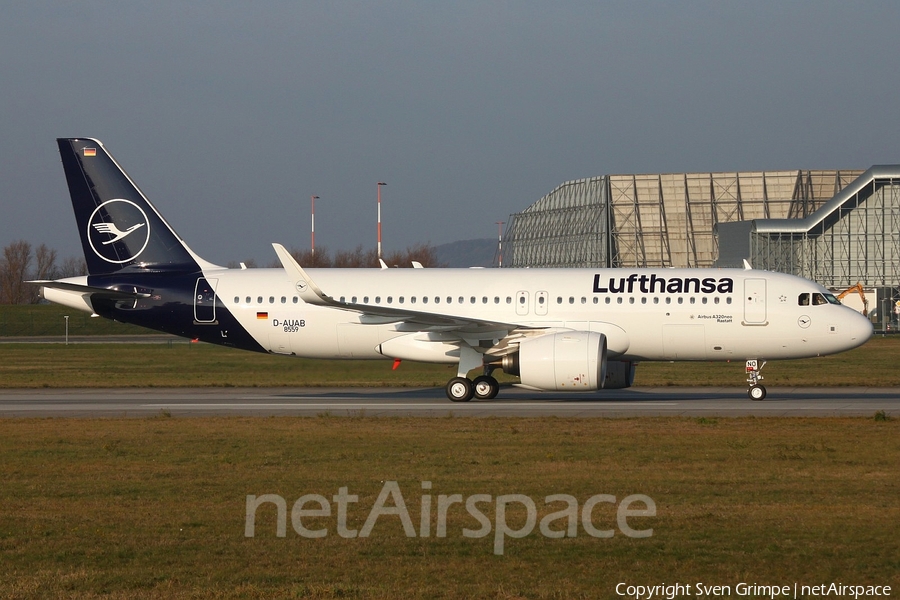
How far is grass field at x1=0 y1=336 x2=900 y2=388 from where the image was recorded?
94.6ft

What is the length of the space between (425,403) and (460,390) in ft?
3.02

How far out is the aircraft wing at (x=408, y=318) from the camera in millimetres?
23953

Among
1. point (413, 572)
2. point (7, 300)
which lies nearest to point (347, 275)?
point (413, 572)

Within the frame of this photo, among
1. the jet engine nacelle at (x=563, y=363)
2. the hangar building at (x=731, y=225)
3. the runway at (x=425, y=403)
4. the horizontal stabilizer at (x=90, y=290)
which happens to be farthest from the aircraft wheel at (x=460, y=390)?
the hangar building at (x=731, y=225)

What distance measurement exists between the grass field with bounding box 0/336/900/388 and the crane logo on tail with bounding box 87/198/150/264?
5.34 meters

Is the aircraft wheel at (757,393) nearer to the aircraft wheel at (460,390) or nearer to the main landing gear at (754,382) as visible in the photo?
the main landing gear at (754,382)

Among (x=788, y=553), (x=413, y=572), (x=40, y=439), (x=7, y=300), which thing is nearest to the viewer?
(x=413, y=572)

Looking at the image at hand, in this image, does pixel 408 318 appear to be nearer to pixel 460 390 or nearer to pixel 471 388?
pixel 460 390

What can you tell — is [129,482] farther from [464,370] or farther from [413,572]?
[464,370]

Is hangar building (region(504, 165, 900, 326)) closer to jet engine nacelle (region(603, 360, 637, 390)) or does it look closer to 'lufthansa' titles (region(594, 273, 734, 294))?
'lufthansa' titles (region(594, 273, 734, 294))

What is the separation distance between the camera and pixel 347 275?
27.2 metres

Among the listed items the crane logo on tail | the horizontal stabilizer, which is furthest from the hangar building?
the horizontal stabilizer

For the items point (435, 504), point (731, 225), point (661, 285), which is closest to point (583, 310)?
point (661, 285)

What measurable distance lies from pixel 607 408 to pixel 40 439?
12.0m
